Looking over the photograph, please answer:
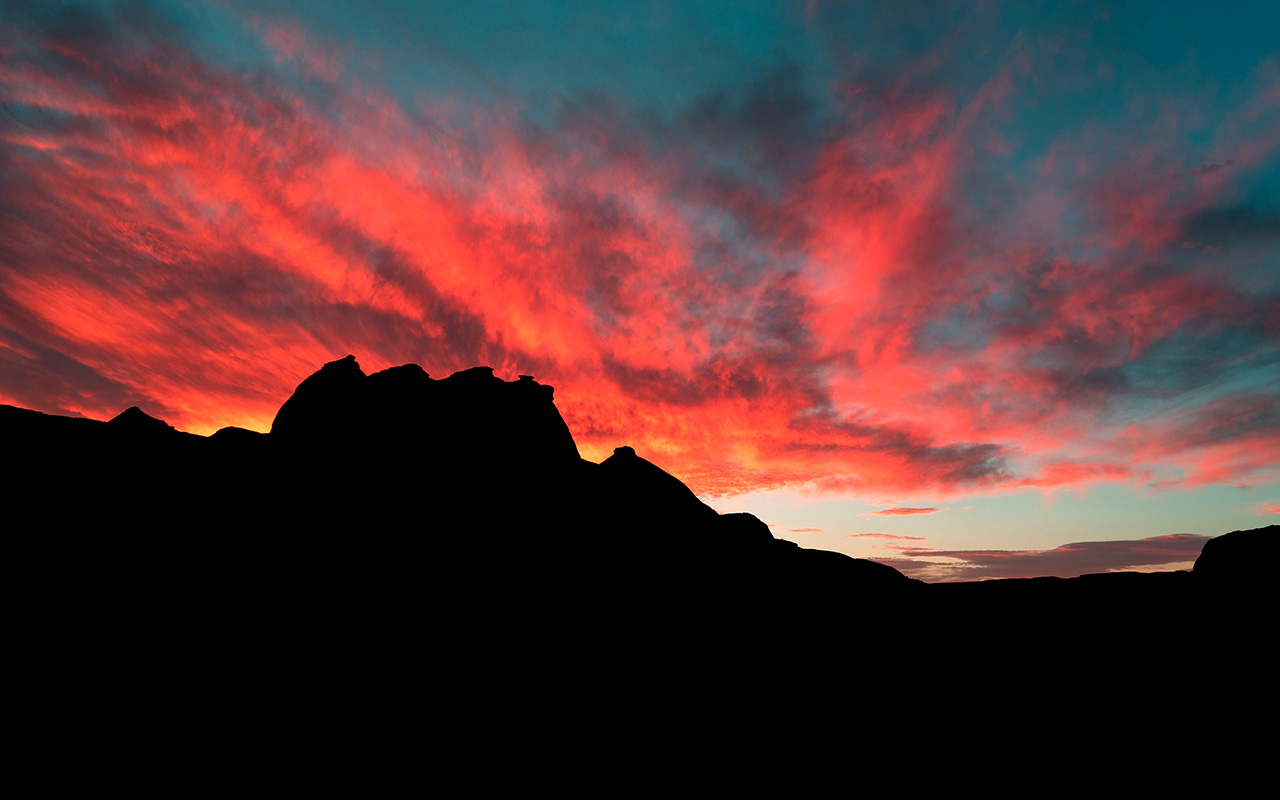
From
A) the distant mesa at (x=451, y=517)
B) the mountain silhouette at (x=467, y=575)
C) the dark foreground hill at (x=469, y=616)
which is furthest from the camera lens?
the distant mesa at (x=451, y=517)

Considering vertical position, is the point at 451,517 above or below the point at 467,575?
above

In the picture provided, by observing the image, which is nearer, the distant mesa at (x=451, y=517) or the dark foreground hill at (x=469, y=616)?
the dark foreground hill at (x=469, y=616)

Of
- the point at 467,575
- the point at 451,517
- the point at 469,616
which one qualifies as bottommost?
the point at 469,616

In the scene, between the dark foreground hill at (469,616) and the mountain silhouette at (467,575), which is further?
the mountain silhouette at (467,575)

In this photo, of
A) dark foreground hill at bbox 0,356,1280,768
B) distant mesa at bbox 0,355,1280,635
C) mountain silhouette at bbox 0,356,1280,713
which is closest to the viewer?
dark foreground hill at bbox 0,356,1280,768

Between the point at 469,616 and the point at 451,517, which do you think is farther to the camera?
the point at 451,517

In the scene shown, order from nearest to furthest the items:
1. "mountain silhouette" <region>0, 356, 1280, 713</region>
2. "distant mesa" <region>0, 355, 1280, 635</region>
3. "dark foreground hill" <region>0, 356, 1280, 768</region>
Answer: "dark foreground hill" <region>0, 356, 1280, 768</region>, "mountain silhouette" <region>0, 356, 1280, 713</region>, "distant mesa" <region>0, 355, 1280, 635</region>

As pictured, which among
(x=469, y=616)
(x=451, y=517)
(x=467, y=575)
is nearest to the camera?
(x=469, y=616)

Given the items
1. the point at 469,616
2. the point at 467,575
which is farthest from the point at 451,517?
the point at 469,616

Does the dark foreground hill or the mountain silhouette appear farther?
the mountain silhouette

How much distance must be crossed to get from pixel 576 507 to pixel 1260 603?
289 ft

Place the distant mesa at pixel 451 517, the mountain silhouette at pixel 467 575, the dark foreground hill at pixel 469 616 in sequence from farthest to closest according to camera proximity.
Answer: the distant mesa at pixel 451 517, the mountain silhouette at pixel 467 575, the dark foreground hill at pixel 469 616

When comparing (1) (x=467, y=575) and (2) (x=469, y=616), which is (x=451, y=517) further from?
(2) (x=469, y=616)

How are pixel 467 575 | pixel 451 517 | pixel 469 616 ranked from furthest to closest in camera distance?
pixel 451 517, pixel 467 575, pixel 469 616
